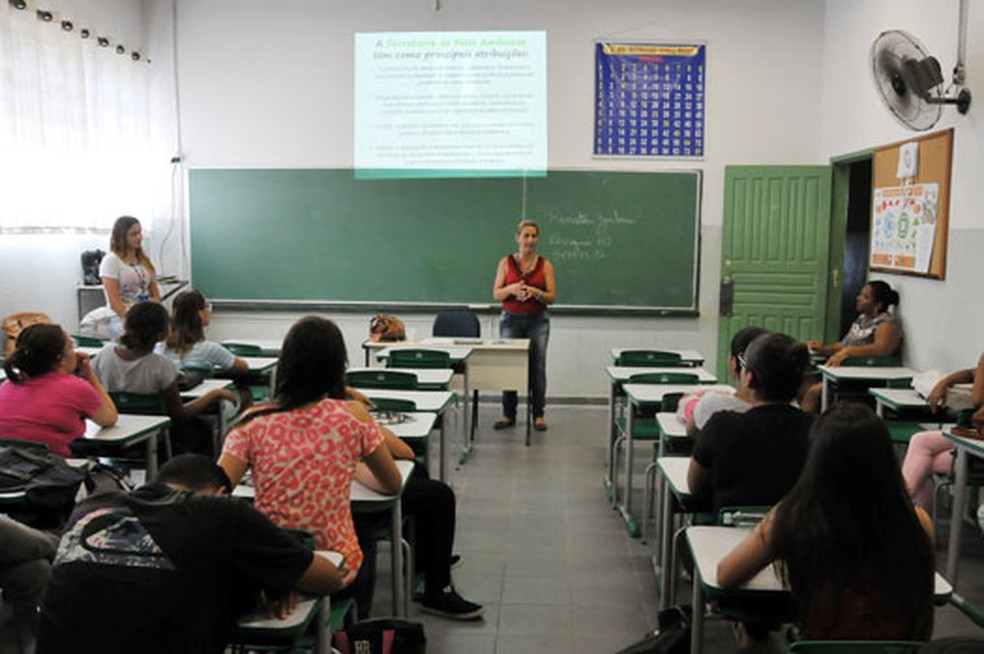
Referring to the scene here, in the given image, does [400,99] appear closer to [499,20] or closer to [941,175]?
[499,20]

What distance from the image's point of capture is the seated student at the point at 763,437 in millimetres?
2445

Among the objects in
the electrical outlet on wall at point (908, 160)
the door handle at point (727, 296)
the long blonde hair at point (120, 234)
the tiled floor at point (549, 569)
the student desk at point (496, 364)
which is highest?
the electrical outlet on wall at point (908, 160)

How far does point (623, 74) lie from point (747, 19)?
1.14m

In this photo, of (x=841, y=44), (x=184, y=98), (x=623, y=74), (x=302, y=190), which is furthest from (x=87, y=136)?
(x=841, y=44)

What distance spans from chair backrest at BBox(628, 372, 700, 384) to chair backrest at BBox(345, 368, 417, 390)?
3.95ft

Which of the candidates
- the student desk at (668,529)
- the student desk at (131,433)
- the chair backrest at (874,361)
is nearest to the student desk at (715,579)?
the student desk at (668,529)

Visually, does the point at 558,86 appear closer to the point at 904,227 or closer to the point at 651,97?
the point at 651,97

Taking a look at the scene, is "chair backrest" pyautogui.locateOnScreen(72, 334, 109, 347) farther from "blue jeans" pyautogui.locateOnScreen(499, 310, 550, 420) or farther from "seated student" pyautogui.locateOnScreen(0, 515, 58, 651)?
"seated student" pyautogui.locateOnScreen(0, 515, 58, 651)

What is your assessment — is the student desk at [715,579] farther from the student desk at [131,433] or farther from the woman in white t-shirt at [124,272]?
the woman in white t-shirt at [124,272]

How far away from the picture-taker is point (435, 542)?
323 centimetres

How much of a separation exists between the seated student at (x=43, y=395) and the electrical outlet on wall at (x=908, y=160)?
4.92 m

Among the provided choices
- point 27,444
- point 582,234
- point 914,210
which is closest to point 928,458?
point 914,210

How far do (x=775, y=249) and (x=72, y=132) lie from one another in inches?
222

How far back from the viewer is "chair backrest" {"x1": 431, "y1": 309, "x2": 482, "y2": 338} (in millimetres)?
6414
